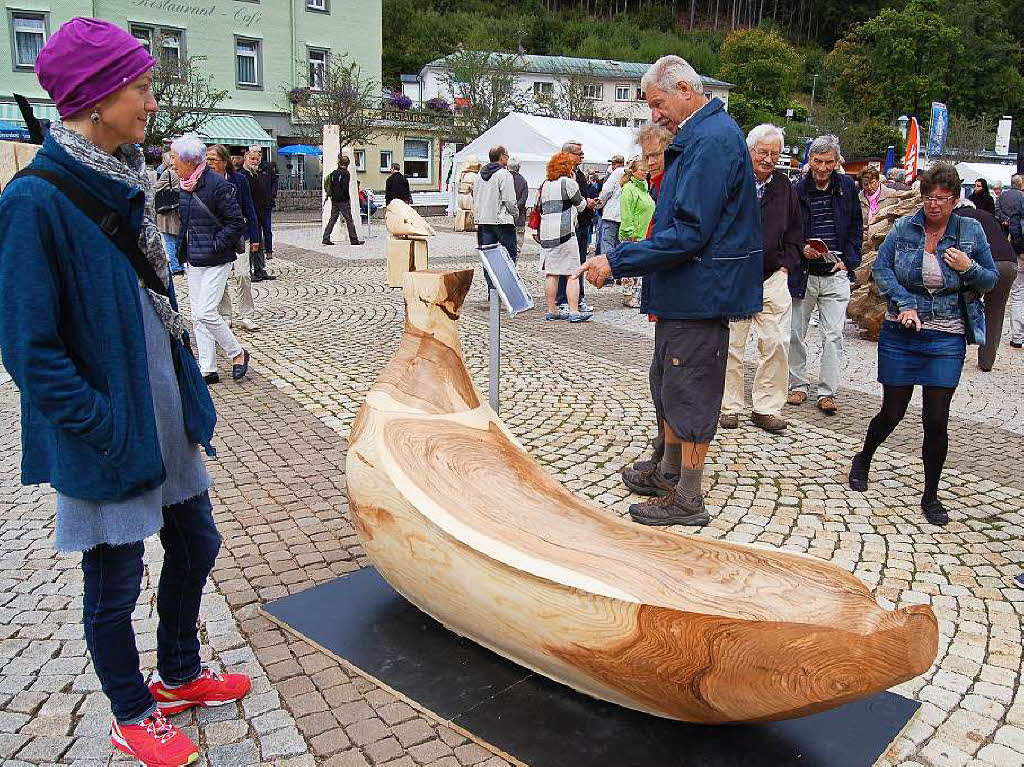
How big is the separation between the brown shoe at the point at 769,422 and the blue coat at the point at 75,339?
14.3 feet

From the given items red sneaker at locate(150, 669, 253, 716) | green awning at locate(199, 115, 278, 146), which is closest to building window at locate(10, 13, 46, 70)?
green awning at locate(199, 115, 278, 146)

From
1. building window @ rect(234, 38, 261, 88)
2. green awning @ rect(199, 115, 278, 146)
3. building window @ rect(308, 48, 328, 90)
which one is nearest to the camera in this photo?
green awning @ rect(199, 115, 278, 146)

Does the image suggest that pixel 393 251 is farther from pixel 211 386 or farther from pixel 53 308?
pixel 211 386

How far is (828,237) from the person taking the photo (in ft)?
19.2

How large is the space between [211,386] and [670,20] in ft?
304

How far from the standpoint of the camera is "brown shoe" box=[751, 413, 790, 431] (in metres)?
5.64

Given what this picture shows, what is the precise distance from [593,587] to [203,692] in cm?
135

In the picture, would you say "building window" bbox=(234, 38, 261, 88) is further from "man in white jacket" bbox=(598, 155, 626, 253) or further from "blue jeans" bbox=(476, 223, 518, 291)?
"man in white jacket" bbox=(598, 155, 626, 253)

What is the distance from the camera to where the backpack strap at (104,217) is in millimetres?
2033

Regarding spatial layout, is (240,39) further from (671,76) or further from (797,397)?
(671,76)

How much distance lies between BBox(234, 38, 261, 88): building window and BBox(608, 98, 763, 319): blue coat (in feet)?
110

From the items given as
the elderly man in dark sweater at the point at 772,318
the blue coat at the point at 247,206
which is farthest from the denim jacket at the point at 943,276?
the blue coat at the point at 247,206

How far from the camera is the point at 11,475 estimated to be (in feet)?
15.2

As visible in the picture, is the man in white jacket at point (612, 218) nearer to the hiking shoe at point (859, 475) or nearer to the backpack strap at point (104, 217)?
the hiking shoe at point (859, 475)
